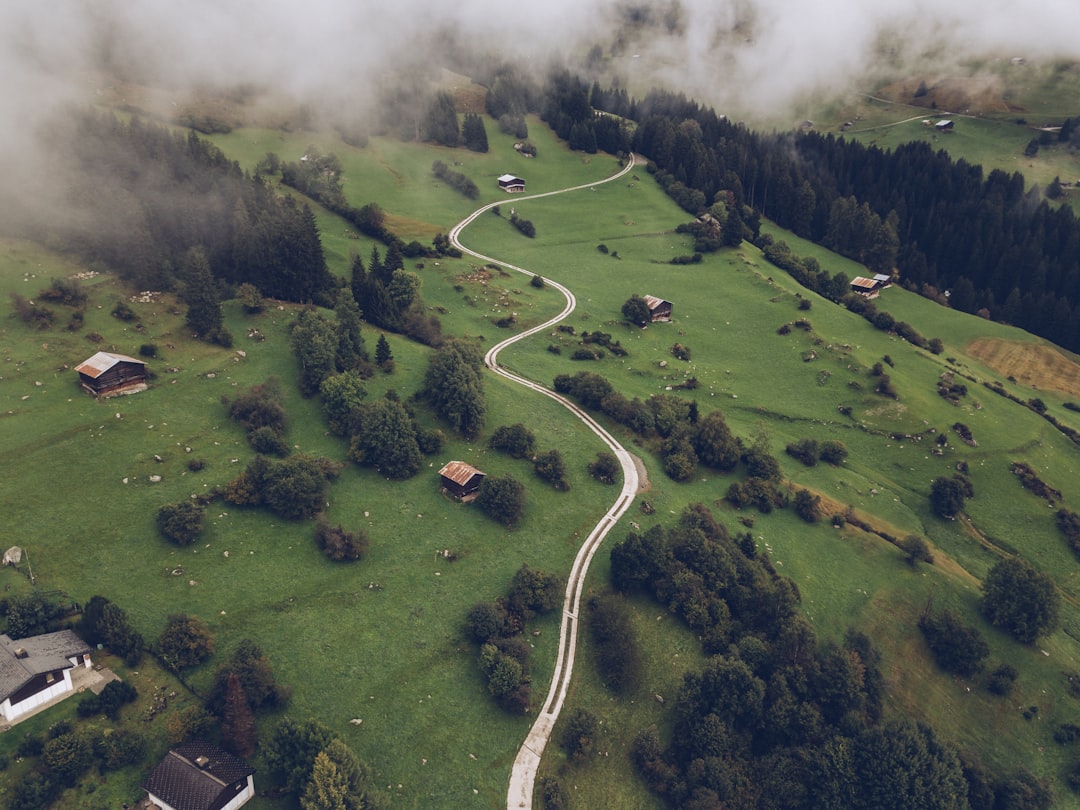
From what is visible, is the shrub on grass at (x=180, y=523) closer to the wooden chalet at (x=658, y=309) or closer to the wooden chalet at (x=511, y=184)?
the wooden chalet at (x=658, y=309)

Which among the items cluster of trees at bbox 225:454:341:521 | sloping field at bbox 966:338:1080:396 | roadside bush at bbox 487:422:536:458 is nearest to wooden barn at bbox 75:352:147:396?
cluster of trees at bbox 225:454:341:521

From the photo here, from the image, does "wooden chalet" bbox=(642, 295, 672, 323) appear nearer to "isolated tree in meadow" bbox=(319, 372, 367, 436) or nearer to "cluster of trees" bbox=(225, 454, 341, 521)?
"isolated tree in meadow" bbox=(319, 372, 367, 436)

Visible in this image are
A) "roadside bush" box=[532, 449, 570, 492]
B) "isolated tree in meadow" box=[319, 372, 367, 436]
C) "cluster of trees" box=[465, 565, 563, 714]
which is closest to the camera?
"cluster of trees" box=[465, 565, 563, 714]

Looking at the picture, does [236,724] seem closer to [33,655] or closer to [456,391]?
[33,655]

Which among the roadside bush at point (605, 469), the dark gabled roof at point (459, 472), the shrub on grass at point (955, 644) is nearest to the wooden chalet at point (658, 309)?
the roadside bush at point (605, 469)

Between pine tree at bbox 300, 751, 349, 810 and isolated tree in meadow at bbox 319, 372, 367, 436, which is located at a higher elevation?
isolated tree in meadow at bbox 319, 372, 367, 436

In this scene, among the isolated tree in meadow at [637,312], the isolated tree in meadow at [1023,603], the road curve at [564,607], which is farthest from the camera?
the isolated tree in meadow at [637,312]
